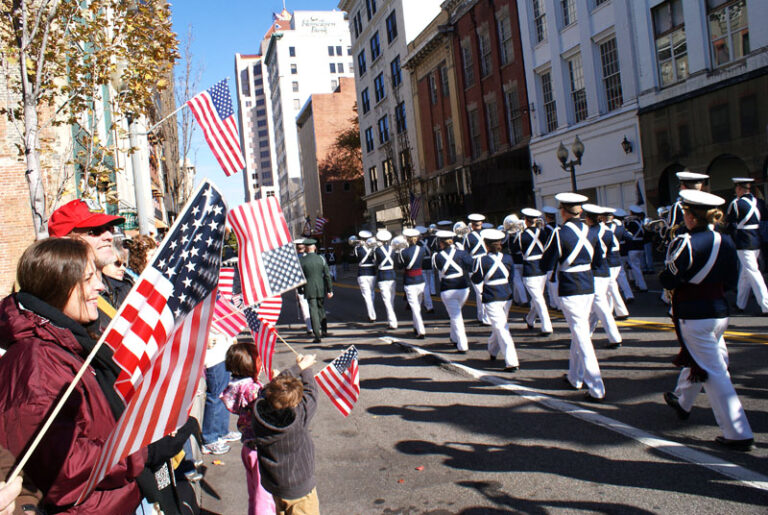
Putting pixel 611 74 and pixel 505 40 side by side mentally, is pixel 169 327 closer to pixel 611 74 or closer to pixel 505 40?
pixel 611 74

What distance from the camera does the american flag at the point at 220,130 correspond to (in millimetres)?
9875

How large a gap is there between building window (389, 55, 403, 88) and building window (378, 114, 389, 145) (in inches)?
119

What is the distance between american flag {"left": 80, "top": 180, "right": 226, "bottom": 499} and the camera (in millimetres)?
2371

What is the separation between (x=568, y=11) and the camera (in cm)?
2342

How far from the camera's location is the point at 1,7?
26.4 ft

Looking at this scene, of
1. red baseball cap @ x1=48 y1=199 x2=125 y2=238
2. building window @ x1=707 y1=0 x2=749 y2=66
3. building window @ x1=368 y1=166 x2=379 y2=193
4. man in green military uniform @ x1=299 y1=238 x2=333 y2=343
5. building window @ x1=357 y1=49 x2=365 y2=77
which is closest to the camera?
red baseball cap @ x1=48 y1=199 x2=125 y2=238

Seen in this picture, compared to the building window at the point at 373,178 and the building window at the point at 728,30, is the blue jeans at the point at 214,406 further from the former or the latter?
the building window at the point at 373,178

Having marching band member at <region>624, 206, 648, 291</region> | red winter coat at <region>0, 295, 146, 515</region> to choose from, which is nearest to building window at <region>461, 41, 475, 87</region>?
marching band member at <region>624, 206, 648, 291</region>

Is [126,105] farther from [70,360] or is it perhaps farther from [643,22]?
[643,22]

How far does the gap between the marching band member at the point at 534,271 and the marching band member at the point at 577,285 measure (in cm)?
260

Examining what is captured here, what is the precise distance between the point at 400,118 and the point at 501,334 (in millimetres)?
34924

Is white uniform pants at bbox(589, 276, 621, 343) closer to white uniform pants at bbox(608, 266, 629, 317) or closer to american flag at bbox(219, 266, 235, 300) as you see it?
white uniform pants at bbox(608, 266, 629, 317)

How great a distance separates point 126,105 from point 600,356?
897 centimetres

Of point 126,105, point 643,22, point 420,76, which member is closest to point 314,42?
point 420,76
